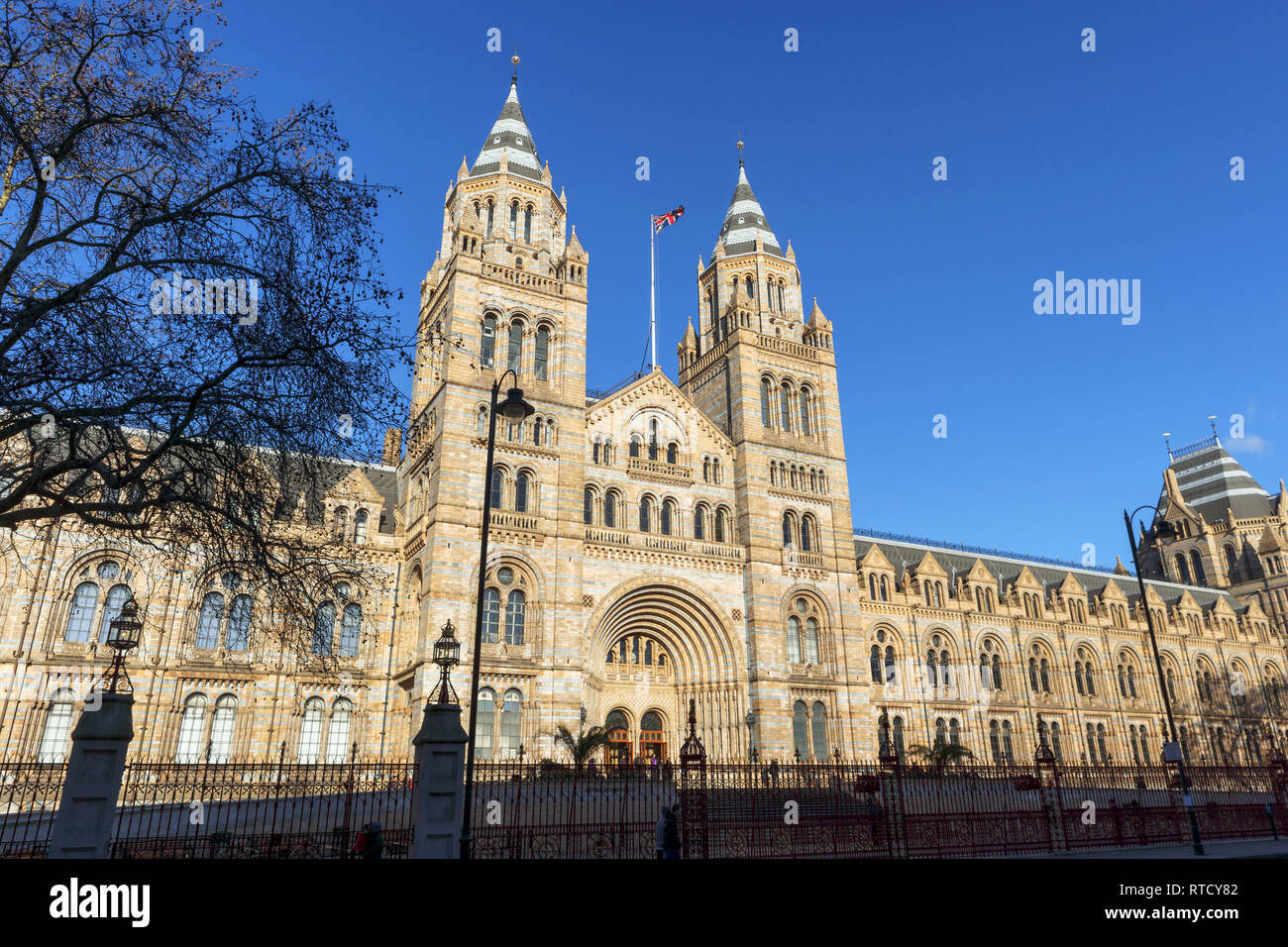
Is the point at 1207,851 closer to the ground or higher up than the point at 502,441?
closer to the ground

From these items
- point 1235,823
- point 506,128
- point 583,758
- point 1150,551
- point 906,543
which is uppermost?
point 506,128

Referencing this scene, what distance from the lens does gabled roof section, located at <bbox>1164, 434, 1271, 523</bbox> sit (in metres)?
74.2

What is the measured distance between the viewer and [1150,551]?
79.0 m

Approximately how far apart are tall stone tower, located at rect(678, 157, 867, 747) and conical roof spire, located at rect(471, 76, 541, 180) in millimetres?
12108

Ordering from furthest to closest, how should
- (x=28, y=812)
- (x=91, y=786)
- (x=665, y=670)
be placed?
(x=665, y=670) < (x=28, y=812) < (x=91, y=786)

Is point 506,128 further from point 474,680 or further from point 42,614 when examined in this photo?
point 474,680

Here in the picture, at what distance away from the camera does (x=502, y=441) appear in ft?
113

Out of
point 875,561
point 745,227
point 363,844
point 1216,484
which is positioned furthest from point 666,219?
point 1216,484

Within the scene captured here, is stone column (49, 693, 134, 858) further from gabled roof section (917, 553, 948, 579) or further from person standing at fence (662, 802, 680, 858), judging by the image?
gabled roof section (917, 553, 948, 579)

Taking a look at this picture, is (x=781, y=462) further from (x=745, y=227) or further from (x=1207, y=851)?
(x=1207, y=851)

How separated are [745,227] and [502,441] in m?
21.9
